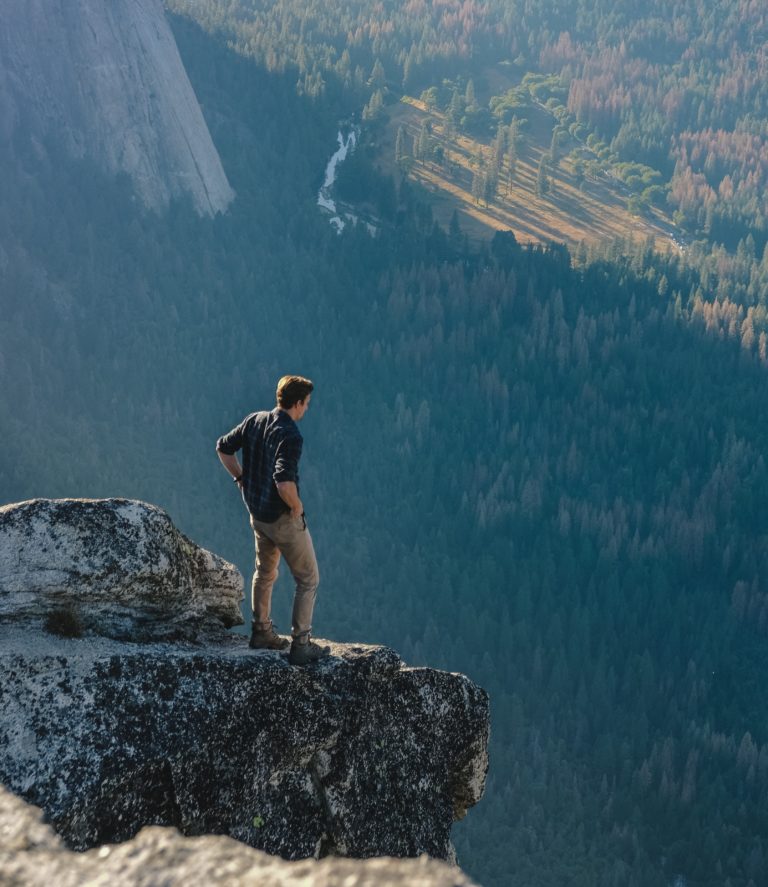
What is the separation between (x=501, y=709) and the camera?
135 meters

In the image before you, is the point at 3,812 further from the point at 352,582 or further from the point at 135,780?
the point at 352,582

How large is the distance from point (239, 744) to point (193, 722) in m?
0.70

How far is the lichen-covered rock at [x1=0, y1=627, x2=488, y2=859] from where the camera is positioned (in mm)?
15797

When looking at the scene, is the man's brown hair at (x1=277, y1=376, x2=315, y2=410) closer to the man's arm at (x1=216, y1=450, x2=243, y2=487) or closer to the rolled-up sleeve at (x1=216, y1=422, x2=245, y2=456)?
the rolled-up sleeve at (x1=216, y1=422, x2=245, y2=456)

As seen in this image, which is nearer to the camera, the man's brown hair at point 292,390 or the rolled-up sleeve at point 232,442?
the man's brown hair at point 292,390

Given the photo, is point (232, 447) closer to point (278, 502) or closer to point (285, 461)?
point (278, 502)

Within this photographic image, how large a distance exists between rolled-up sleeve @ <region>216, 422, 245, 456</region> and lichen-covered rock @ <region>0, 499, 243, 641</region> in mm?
1338

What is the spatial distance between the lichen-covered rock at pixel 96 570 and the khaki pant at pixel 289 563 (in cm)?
111

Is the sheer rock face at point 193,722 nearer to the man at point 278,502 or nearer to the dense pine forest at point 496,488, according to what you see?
the man at point 278,502

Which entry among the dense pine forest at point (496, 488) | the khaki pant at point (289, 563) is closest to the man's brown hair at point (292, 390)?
the khaki pant at point (289, 563)

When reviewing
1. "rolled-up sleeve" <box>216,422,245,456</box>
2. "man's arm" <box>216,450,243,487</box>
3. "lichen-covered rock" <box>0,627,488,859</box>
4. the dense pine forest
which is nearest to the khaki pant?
"lichen-covered rock" <box>0,627,488,859</box>

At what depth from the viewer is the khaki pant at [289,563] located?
1850cm

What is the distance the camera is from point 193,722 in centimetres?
1695

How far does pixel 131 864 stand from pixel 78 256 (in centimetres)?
17998
